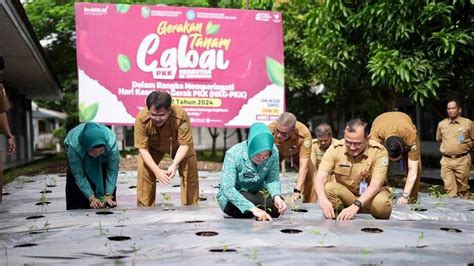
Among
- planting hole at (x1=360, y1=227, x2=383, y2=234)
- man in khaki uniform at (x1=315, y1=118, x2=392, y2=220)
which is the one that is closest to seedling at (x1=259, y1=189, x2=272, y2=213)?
man in khaki uniform at (x1=315, y1=118, x2=392, y2=220)

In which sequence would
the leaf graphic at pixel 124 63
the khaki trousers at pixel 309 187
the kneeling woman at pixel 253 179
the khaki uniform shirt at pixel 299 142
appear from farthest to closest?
1. the leaf graphic at pixel 124 63
2. the khaki trousers at pixel 309 187
3. the khaki uniform shirt at pixel 299 142
4. the kneeling woman at pixel 253 179

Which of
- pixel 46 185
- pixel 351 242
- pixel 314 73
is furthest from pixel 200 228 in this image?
pixel 314 73

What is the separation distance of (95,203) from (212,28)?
7136 mm

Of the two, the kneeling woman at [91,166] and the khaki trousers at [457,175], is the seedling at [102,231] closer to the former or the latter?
the kneeling woman at [91,166]

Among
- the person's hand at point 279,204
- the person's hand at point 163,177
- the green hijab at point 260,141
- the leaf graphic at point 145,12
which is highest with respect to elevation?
the leaf graphic at point 145,12

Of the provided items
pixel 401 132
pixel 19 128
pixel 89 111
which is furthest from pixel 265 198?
pixel 19 128


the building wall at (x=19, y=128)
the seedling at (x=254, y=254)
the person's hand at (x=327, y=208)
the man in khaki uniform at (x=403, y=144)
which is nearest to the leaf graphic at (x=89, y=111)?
the building wall at (x=19, y=128)

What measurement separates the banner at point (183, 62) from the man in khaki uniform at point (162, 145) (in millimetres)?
5477

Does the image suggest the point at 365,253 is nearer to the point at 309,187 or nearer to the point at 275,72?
the point at 309,187

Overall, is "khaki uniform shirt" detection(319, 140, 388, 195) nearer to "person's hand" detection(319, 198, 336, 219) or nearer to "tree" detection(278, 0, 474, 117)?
"person's hand" detection(319, 198, 336, 219)

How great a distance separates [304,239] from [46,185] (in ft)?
17.0

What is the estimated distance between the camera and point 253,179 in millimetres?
4184

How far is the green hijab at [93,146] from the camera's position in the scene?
448 cm

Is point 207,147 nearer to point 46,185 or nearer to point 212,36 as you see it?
point 212,36
